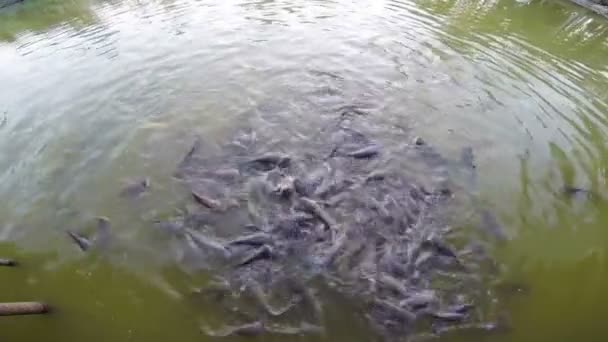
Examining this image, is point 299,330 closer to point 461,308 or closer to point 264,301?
point 264,301

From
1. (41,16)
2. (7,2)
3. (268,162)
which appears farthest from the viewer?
(7,2)

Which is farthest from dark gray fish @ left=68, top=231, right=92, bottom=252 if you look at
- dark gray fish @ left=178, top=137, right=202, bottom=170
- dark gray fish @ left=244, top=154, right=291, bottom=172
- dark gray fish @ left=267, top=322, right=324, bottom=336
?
dark gray fish @ left=267, top=322, right=324, bottom=336

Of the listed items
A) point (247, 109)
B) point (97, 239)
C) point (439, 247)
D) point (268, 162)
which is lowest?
point (97, 239)

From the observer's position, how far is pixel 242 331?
516cm

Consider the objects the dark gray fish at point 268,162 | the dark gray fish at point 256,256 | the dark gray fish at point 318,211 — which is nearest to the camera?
the dark gray fish at point 256,256

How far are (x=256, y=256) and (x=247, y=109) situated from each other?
4.03 meters

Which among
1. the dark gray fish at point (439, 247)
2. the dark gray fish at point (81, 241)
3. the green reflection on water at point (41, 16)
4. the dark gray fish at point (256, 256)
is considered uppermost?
the dark gray fish at point (439, 247)

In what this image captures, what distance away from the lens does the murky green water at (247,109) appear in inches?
223

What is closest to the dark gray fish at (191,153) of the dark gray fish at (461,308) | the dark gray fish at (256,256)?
the dark gray fish at (256,256)

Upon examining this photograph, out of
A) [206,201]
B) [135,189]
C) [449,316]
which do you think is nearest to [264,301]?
[206,201]

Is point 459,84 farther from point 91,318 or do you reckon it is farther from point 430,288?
point 91,318

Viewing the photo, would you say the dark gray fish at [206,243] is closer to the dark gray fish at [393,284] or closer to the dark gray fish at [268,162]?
the dark gray fish at [268,162]

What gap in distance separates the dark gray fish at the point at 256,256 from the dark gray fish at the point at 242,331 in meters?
0.90

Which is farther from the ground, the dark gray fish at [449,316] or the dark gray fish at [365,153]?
the dark gray fish at [365,153]
